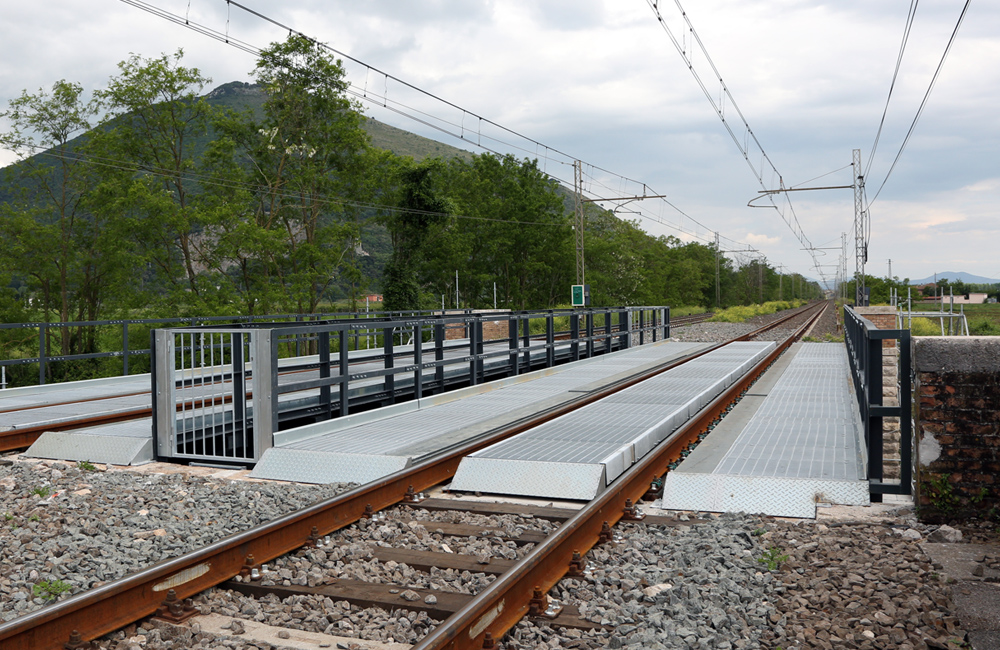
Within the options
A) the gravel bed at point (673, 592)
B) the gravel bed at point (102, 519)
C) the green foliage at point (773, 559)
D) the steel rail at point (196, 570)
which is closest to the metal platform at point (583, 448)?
the steel rail at point (196, 570)

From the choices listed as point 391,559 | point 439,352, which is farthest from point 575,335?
point 391,559

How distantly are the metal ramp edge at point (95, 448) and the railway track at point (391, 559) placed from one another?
3139mm

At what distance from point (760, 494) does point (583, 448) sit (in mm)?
1880

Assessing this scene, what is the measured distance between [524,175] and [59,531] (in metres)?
63.5

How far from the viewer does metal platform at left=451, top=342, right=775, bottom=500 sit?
21.2ft

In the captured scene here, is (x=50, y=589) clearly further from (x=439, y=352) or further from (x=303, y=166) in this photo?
(x=303, y=166)

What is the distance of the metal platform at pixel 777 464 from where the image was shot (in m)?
5.85

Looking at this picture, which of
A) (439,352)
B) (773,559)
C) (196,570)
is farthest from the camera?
(439,352)

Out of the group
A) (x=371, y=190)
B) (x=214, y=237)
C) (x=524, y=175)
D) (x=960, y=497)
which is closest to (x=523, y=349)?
(x=960, y=497)

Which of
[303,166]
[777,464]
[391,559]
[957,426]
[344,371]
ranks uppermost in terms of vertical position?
[303,166]

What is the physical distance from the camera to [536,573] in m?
4.34

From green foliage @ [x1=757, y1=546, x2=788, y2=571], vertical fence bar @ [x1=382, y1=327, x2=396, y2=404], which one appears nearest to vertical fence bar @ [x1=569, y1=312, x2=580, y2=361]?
vertical fence bar @ [x1=382, y1=327, x2=396, y2=404]

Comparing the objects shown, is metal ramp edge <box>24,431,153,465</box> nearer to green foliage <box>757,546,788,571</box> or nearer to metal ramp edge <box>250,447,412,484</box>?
metal ramp edge <box>250,447,412,484</box>

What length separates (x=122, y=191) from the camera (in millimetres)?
34219
